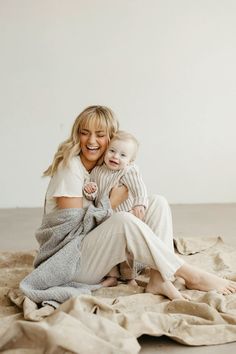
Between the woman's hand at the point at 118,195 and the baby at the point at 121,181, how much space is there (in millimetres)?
19

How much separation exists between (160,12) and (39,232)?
300 cm

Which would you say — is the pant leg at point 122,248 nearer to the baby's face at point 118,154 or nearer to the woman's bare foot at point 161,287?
the woman's bare foot at point 161,287

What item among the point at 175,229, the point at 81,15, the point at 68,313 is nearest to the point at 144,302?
the point at 68,313

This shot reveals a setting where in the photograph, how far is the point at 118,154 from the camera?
9.22 feet

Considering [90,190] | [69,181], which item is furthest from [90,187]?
[69,181]

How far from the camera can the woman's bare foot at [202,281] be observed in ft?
8.82

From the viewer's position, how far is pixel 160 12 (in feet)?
16.8

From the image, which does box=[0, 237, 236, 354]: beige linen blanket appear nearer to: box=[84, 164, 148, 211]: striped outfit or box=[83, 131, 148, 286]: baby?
box=[83, 131, 148, 286]: baby

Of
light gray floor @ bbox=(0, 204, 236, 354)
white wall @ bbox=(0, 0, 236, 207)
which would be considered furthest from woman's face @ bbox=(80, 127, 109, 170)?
white wall @ bbox=(0, 0, 236, 207)

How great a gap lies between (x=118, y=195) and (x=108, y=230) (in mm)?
267

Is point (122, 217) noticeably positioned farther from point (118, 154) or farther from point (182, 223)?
point (182, 223)

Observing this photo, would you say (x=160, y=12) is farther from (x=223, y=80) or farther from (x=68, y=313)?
(x=68, y=313)

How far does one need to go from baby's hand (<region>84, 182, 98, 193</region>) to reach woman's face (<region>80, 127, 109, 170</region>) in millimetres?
130

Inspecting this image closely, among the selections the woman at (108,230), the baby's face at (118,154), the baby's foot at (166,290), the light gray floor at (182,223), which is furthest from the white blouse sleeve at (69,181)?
the light gray floor at (182,223)
